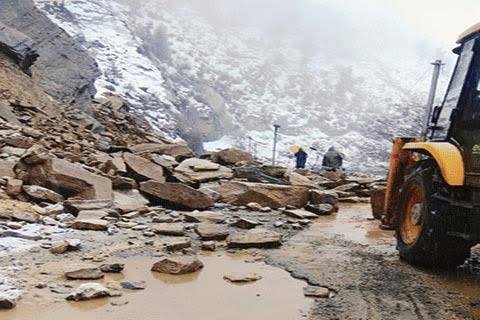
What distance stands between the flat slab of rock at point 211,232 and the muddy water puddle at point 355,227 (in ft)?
5.31

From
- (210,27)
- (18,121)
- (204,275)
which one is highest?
(210,27)

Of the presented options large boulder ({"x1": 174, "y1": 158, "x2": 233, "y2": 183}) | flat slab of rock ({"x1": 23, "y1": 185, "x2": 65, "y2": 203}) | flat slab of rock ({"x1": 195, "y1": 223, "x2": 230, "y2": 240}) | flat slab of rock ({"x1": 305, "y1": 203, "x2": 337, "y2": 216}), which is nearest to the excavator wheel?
flat slab of rock ({"x1": 195, "y1": 223, "x2": 230, "y2": 240})

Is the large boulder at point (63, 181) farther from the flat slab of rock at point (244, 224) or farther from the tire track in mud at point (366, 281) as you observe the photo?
the tire track in mud at point (366, 281)

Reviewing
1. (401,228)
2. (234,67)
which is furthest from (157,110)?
(401,228)

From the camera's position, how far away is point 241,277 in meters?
4.43

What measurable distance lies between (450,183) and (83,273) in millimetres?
3129

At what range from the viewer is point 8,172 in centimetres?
706

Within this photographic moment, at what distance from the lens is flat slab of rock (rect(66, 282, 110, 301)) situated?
3.63 m

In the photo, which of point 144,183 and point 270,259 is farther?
point 144,183

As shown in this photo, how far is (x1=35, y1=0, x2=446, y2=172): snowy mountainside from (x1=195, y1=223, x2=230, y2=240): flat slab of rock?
28.0m

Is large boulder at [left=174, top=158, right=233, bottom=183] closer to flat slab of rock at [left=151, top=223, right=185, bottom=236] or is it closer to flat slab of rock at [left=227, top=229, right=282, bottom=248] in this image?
flat slab of rock at [left=151, top=223, right=185, bottom=236]

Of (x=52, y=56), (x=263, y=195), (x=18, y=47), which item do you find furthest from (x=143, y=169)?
(x=52, y=56)

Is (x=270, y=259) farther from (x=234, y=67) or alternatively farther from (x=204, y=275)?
(x=234, y=67)

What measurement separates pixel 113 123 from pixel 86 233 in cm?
1058
